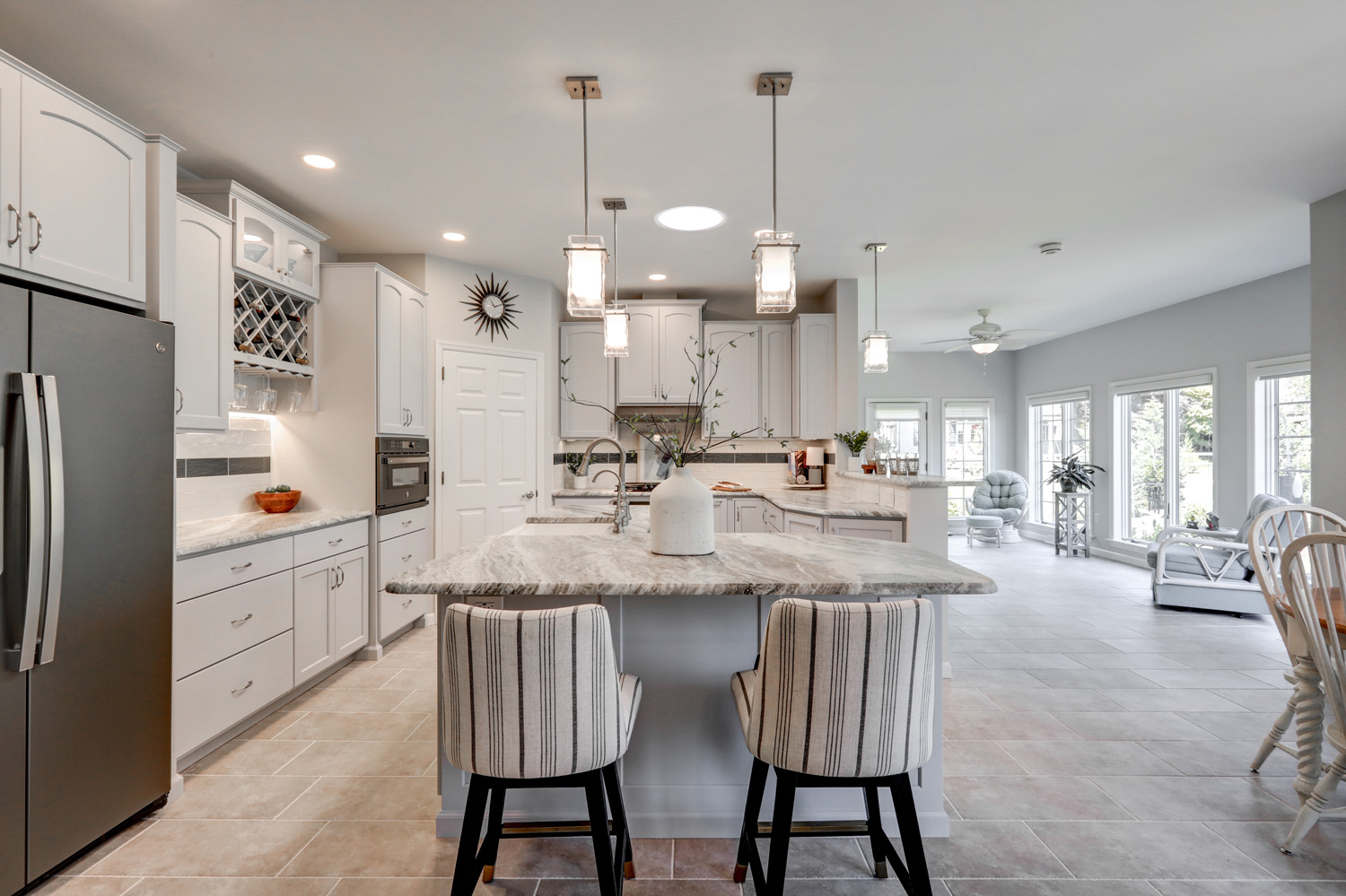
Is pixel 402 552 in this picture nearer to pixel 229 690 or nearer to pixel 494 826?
pixel 229 690

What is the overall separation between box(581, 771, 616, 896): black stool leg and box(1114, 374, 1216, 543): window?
259 inches

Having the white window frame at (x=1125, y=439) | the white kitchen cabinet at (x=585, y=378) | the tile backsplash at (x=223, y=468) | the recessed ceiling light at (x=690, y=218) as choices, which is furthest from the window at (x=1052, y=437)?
the tile backsplash at (x=223, y=468)

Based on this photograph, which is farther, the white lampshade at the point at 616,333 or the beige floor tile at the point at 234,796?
the white lampshade at the point at 616,333

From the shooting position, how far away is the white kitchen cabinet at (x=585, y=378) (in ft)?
17.7

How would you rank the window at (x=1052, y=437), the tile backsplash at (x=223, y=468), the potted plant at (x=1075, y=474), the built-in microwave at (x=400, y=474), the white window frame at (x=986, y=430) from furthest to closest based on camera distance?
the white window frame at (x=986, y=430) < the window at (x=1052, y=437) < the potted plant at (x=1075, y=474) < the built-in microwave at (x=400, y=474) < the tile backsplash at (x=223, y=468)

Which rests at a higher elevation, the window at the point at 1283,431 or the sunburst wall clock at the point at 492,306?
the sunburst wall clock at the point at 492,306

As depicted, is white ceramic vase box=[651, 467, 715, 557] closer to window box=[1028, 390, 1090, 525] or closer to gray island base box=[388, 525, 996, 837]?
gray island base box=[388, 525, 996, 837]

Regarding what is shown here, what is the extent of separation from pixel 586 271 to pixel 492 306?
8.84ft

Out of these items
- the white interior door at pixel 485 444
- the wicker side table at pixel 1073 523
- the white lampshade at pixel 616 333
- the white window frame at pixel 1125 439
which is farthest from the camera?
the wicker side table at pixel 1073 523

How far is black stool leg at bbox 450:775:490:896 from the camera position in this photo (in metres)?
1.47

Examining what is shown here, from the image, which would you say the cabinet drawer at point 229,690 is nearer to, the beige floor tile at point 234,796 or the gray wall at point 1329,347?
the beige floor tile at point 234,796

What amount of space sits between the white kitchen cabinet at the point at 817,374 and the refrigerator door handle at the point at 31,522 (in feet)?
14.7

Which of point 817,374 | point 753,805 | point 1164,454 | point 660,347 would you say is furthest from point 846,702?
point 1164,454

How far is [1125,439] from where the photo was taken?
22.7 ft
